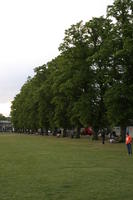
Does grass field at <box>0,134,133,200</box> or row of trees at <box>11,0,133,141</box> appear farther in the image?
row of trees at <box>11,0,133,141</box>

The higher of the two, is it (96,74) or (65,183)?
(96,74)

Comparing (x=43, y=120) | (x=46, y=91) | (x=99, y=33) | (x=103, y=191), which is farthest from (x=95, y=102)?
(x=103, y=191)

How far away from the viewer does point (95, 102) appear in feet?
214

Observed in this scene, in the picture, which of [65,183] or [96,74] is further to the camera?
[96,74]

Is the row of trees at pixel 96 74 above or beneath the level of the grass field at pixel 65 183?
above

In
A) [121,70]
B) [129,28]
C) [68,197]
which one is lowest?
[68,197]

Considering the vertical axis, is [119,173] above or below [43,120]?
below

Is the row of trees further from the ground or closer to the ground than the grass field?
further from the ground

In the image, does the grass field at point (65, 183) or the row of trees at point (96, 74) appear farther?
the row of trees at point (96, 74)

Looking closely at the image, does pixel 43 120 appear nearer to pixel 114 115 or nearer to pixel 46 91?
pixel 46 91

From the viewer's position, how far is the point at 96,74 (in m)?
62.9

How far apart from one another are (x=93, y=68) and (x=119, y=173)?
146 ft

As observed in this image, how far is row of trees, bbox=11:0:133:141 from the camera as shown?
2045 inches

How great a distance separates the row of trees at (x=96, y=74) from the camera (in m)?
51.9
